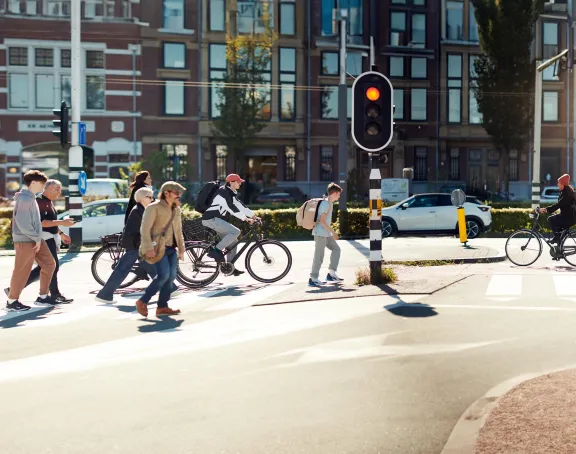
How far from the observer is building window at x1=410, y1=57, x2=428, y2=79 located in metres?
48.6

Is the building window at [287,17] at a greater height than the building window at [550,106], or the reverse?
the building window at [287,17]

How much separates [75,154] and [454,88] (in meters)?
32.9

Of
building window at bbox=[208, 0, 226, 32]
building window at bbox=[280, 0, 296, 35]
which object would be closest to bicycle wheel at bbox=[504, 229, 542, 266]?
building window at bbox=[208, 0, 226, 32]

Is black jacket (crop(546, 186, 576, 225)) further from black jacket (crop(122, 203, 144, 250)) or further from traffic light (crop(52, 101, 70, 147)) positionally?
traffic light (crop(52, 101, 70, 147))

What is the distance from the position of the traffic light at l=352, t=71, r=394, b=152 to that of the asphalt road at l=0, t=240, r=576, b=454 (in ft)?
7.92

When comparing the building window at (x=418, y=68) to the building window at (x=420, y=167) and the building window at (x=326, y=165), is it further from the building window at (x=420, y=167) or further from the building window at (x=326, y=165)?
the building window at (x=326, y=165)

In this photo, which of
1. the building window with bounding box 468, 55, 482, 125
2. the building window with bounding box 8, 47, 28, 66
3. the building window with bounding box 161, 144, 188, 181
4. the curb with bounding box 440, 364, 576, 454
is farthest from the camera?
the building window with bounding box 468, 55, 482, 125

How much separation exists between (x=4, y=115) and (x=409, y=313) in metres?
36.3

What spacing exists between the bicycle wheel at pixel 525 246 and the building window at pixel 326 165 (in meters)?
30.7

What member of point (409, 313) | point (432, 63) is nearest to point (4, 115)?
point (432, 63)

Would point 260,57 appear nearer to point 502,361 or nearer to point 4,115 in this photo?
point 4,115

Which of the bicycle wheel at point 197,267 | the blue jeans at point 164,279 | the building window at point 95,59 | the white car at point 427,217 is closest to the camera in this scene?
the blue jeans at point 164,279

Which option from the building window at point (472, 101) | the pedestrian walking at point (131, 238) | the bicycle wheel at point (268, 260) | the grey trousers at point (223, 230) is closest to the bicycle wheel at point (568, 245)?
the bicycle wheel at point (268, 260)

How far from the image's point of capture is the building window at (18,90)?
4253cm
